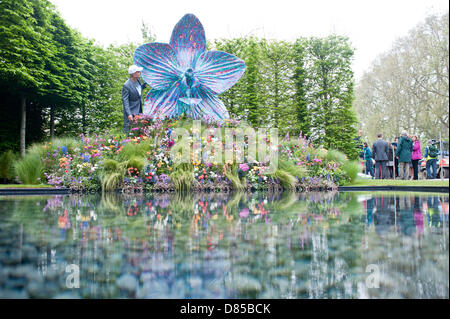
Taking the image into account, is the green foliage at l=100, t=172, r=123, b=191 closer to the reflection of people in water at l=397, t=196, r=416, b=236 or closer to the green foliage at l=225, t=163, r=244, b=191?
the green foliage at l=225, t=163, r=244, b=191

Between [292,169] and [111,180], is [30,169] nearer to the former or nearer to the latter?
[111,180]

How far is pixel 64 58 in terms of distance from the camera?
1877cm

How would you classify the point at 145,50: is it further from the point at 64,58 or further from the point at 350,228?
the point at 350,228

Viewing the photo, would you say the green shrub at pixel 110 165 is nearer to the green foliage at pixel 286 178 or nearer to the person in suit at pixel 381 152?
the green foliage at pixel 286 178

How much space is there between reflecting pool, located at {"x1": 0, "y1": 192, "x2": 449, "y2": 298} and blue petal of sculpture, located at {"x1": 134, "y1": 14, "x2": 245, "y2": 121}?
372 inches

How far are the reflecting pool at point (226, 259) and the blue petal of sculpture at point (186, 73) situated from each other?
9453 mm

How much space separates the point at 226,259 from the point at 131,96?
354 inches

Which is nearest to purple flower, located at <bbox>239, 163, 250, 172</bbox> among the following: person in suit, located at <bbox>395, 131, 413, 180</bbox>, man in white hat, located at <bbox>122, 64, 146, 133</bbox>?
man in white hat, located at <bbox>122, 64, 146, 133</bbox>

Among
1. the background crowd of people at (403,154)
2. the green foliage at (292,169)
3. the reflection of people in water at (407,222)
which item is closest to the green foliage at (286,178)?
the green foliage at (292,169)

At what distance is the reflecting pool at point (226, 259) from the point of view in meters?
1.35

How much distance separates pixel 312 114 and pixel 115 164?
12.4m

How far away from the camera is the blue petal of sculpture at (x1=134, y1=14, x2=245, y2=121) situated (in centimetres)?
1194
